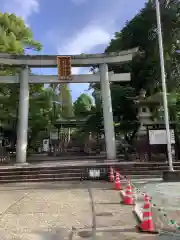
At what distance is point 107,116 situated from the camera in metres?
19.5

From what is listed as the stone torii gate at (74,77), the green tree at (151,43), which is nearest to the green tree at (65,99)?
the green tree at (151,43)

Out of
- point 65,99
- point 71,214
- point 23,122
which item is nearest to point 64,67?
point 23,122

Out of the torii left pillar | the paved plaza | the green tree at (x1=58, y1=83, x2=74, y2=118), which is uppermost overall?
the green tree at (x1=58, y1=83, x2=74, y2=118)

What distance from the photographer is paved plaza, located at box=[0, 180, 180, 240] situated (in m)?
5.82

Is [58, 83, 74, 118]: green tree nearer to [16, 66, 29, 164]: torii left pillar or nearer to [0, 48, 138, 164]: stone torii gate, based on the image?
[0, 48, 138, 164]: stone torii gate

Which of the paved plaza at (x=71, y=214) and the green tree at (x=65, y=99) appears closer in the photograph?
the paved plaza at (x=71, y=214)

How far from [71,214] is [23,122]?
12311 mm

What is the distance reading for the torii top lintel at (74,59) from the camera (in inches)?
765

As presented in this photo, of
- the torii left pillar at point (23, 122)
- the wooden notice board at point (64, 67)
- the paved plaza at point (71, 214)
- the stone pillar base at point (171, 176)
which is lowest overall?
the paved plaza at point (71, 214)

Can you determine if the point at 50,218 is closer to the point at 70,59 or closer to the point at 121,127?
the point at 70,59

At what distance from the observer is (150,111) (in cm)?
2322

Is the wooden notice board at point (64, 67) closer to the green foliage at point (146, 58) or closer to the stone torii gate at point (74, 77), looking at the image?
the stone torii gate at point (74, 77)

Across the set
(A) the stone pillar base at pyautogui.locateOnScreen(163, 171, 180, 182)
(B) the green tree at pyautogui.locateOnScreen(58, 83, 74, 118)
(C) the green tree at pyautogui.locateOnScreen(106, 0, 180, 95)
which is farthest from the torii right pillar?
(B) the green tree at pyautogui.locateOnScreen(58, 83, 74, 118)

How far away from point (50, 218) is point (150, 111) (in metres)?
17.4
